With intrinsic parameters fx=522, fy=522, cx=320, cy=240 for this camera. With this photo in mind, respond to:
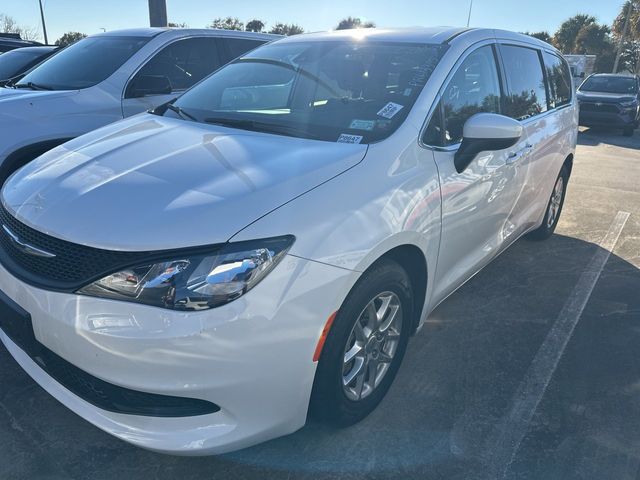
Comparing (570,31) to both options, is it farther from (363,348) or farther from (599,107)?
(363,348)

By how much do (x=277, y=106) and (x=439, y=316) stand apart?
1.75 meters

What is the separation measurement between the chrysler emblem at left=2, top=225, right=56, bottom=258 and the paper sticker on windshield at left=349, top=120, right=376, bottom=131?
4.76 ft

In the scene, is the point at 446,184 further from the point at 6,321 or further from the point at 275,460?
the point at 6,321

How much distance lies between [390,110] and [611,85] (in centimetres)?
1502

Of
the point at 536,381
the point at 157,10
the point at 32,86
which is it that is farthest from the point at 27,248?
the point at 157,10

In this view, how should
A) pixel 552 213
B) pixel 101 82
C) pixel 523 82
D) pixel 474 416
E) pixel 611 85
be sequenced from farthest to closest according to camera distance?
pixel 611 85 < pixel 552 213 < pixel 101 82 < pixel 523 82 < pixel 474 416

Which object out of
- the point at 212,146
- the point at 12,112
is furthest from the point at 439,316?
the point at 12,112

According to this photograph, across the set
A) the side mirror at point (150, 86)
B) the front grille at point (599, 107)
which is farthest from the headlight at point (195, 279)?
the front grille at point (599, 107)

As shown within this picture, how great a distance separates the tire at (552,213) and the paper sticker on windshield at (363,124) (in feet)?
9.14

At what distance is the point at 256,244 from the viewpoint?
5.90ft

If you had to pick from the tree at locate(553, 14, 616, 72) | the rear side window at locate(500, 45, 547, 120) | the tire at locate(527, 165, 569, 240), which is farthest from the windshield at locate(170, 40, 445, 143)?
the tree at locate(553, 14, 616, 72)

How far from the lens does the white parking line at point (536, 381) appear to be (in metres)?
2.34

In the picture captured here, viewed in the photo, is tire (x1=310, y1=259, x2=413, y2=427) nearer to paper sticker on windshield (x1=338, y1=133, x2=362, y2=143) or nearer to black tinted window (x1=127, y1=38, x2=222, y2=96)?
paper sticker on windshield (x1=338, y1=133, x2=362, y2=143)

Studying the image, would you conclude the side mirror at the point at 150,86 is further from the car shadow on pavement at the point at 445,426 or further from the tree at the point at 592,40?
the tree at the point at 592,40
